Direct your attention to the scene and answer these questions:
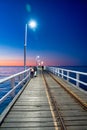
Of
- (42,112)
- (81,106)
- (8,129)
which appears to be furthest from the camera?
(81,106)

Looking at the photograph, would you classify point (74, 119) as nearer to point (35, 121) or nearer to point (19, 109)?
point (35, 121)

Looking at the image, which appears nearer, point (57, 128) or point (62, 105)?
point (57, 128)

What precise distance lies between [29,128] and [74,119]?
60.7 inches

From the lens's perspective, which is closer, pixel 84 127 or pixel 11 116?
pixel 84 127

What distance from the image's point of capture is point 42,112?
728cm

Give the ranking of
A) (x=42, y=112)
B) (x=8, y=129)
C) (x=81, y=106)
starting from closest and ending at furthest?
(x=8, y=129)
(x=42, y=112)
(x=81, y=106)

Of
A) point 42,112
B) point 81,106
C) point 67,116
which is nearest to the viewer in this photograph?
point 67,116

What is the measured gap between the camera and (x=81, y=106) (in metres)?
8.21

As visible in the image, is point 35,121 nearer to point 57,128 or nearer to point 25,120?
point 25,120

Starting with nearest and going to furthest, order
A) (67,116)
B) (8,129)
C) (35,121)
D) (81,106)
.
Answer: (8,129) < (35,121) < (67,116) < (81,106)

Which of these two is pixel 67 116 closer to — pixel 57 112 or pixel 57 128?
pixel 57 112

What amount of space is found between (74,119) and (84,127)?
746 millimetres

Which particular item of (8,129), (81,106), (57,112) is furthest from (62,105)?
(8,129)

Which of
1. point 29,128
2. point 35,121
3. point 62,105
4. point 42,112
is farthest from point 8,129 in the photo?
point 62,105
